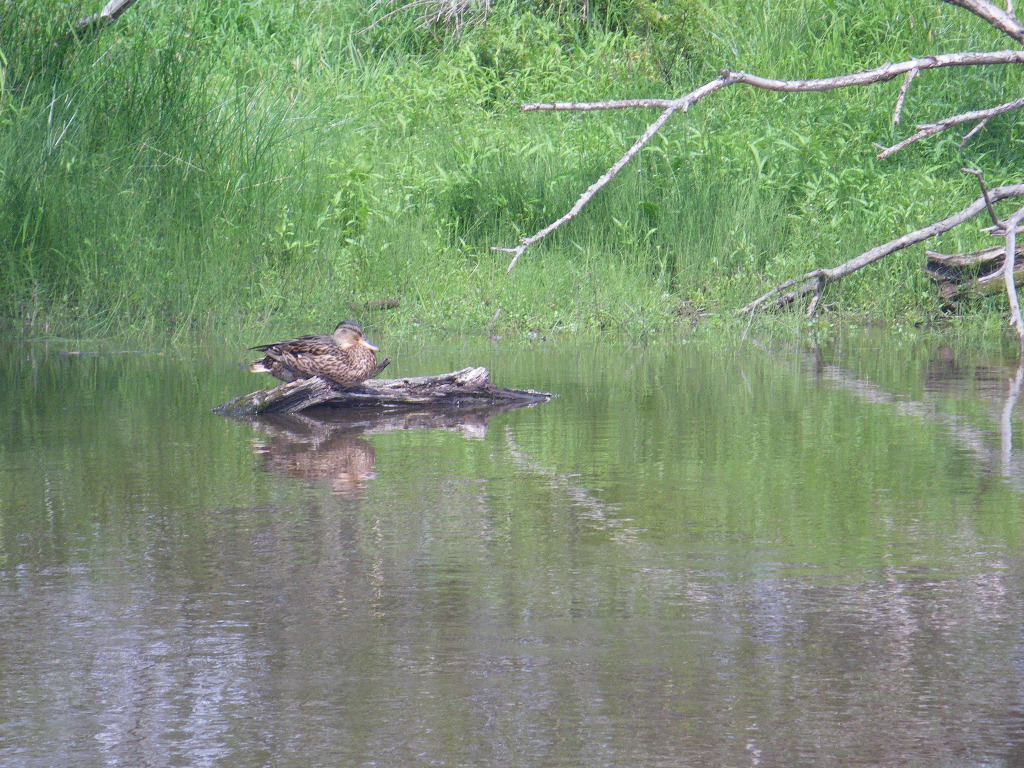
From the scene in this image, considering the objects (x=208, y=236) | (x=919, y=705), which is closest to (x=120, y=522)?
(x=919, y=705)

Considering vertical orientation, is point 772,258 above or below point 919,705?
above

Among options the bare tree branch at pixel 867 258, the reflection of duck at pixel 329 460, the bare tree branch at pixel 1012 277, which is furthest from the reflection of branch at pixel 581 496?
the bare tree branch at pixel 867 258

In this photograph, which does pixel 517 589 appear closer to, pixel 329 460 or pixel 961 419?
pixel 329 460

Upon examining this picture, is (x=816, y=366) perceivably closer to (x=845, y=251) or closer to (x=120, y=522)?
(x=845, y=251)

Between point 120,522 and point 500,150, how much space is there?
9205 millimetres

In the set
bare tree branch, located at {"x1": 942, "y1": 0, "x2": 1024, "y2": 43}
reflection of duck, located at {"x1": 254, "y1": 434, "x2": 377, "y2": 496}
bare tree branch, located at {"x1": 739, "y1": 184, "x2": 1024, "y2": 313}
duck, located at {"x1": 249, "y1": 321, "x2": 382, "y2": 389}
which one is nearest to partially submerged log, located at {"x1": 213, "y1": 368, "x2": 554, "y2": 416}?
duck, located at {"x1": 249, "y1": 321, "x2": 382, "y2": 389}

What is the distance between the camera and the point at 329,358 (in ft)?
22.6

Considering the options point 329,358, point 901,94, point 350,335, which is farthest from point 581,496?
point 901,94

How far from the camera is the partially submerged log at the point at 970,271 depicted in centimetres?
1055

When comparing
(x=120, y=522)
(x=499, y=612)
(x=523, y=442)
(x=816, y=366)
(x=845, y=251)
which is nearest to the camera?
(x=499, y=612)

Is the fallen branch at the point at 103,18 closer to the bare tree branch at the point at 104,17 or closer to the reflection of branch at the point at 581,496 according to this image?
the bare tree branch at the point at 104,17

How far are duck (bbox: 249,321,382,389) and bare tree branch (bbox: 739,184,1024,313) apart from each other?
4189 millimetres

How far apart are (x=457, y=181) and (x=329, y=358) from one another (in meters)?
6.09

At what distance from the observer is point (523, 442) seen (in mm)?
5852
